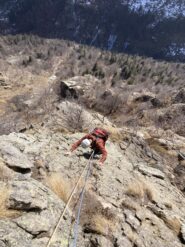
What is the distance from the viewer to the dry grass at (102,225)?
17.7ft

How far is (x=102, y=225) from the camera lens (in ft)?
18.1

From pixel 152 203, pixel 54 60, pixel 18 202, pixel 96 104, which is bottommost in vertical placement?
pixel 54 60

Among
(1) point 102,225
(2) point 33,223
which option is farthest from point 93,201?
(2) point 33,223

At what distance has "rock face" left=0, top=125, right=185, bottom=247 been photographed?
15.9 feet

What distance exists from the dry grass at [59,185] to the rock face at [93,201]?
0.04 metres

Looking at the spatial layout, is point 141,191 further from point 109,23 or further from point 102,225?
point 109,23

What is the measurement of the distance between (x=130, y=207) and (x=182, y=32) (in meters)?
106

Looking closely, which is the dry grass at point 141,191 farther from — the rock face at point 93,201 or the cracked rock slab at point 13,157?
the cracked rock slab at point 13,157

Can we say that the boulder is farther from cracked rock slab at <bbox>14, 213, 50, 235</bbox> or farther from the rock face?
cracked rock slab at <bbox>14, 213, 50, 235</bbox>

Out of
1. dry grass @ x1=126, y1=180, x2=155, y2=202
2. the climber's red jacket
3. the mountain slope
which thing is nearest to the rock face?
dry grass @ x1=126, y1=180, x2=155, y2=202

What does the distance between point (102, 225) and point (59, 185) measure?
126 cm

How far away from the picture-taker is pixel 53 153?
25.2 feet

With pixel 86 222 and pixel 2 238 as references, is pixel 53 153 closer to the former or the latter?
pixel 86 222

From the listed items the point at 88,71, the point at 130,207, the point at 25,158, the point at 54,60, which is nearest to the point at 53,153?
the point at 25,158
